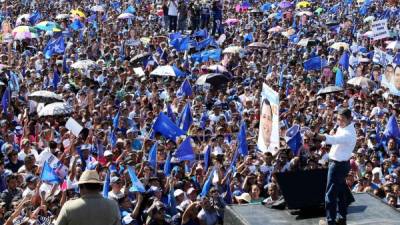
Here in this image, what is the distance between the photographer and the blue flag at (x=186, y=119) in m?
16.8

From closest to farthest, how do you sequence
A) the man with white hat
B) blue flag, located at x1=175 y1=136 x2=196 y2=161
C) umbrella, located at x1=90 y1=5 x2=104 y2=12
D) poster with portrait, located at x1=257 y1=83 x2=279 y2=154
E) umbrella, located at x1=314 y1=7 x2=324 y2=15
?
the man with white hat
poster with portrait, located at x1=257 y1=83 x2=279 y2=154
blue flag, located at x1=175 y1=136 x2=196 y2=161
umbrella, located at x1=90 y1=5 x2=104 y2=12
umbrella, located at x1=314 y1=7 x2=324 y2=15

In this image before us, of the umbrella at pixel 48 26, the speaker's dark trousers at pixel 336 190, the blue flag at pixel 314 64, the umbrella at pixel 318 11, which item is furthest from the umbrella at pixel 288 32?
the speaker's dark trousers at pixel 336 190

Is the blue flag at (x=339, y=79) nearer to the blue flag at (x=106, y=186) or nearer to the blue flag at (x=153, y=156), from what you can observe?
the blue flag at (x=153, y=156)

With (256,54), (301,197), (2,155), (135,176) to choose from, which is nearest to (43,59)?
(256,54)

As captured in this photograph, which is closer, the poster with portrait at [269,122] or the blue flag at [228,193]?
the poster with portrait at [269,122]

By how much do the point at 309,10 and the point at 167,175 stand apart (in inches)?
940

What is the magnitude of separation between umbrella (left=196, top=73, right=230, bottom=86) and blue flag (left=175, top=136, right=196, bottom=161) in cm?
666

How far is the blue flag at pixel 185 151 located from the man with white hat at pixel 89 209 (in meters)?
7.80

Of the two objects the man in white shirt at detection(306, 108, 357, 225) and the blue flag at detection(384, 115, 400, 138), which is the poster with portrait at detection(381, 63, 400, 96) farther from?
the man in white shirt at detection(306, 108, 357, 225)

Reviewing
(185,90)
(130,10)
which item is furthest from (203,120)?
(130,10)

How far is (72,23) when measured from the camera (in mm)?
30203

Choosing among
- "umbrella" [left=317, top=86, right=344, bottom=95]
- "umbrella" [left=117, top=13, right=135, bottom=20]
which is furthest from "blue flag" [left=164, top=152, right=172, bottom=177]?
"umbrella" [left=117, top=13, right=135, bottom=20]

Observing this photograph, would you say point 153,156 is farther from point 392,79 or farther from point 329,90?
point 392,79

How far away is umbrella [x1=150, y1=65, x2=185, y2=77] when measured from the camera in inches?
840
